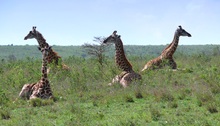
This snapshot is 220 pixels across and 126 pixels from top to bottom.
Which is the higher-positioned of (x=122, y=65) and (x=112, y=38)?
(x=112, y=38)

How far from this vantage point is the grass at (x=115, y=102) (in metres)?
8.26

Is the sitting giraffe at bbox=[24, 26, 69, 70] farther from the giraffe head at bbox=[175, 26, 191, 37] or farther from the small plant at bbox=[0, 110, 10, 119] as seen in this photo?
the small plant at bbox=[0, 110, 10, 119]

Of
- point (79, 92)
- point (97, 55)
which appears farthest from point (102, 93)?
point (97, 55)

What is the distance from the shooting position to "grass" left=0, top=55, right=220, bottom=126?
27.1 ft

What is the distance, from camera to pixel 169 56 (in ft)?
55.7

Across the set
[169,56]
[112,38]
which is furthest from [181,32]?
[112,38]

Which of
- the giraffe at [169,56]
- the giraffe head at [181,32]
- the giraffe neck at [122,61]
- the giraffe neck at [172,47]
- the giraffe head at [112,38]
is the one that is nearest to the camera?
the giraffe neck at [122,61]

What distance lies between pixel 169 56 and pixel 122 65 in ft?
13.4

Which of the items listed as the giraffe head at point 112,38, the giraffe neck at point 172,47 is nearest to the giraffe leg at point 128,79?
the giraffe head at point 112,38

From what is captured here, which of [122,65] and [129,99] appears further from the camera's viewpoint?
[122,65]

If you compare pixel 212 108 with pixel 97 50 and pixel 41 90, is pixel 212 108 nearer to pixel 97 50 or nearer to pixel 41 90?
pixel 41 90

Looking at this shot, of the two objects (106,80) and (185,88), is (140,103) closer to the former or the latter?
(185,88)

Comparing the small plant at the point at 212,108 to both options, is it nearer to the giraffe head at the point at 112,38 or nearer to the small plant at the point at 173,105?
the small plant at the point at 173,105

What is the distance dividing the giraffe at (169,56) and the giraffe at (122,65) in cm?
259
